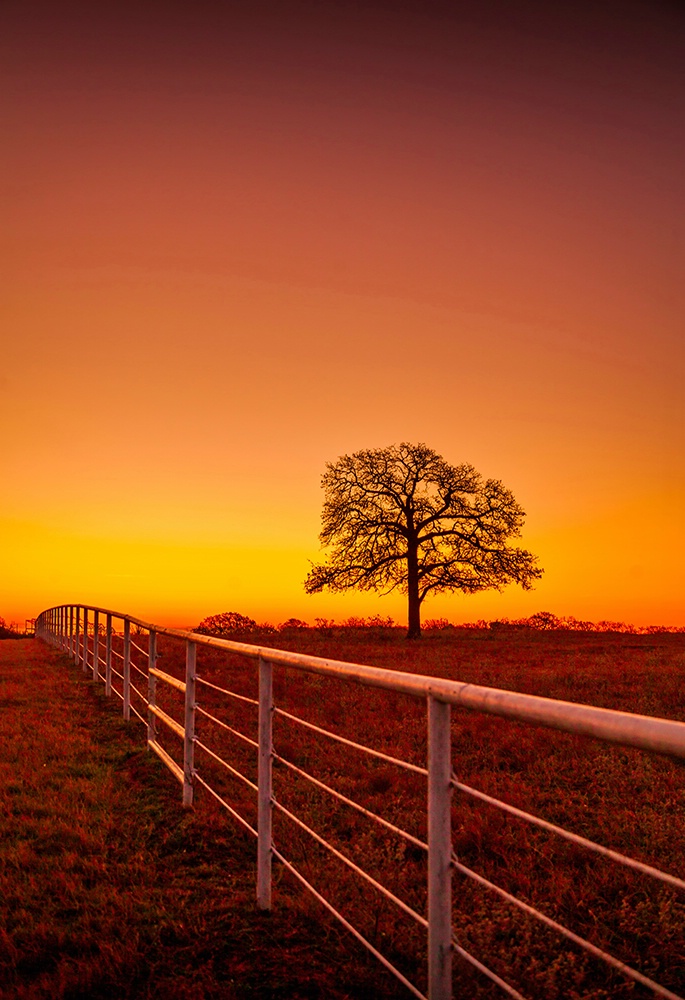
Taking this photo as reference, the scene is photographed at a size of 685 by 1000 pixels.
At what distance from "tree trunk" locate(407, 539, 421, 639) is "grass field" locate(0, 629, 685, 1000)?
69.8ft

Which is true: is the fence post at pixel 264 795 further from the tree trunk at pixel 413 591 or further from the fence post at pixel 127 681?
the tree trunk at pixel 413 591

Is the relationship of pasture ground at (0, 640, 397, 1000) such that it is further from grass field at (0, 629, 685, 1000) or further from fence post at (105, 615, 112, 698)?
fence post at (105, 615, 112, 698)

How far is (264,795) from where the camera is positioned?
4.15 m

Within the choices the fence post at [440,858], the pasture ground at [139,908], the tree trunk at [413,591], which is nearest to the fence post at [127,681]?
the pasture ground at [139,908]

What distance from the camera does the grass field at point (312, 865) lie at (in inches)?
137

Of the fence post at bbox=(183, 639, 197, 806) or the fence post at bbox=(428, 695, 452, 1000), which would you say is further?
the fence post at bbox=(183, 639, 197, 806)

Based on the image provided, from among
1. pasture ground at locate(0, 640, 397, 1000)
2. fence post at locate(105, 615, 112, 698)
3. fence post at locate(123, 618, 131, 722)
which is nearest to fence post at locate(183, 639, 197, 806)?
pasture ground at locate(0, 640, 397, 1000)

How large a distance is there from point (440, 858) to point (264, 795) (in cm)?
176

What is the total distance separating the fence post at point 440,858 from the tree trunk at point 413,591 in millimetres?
28507

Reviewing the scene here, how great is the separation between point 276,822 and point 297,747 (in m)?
2.75

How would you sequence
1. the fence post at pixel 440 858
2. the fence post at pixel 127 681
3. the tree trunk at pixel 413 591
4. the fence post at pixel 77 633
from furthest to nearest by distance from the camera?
1. the tree trunk at pixel 413 591
2. the fence post at pixel 77 633
3. the fence post at pixel 127 681
4. the fence post at pixel 440 858

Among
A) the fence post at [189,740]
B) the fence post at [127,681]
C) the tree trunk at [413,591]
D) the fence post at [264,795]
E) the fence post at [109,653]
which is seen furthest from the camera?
the tree trunk at [413,591]

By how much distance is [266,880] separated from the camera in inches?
161

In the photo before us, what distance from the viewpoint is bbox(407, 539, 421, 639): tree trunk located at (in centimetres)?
3172
